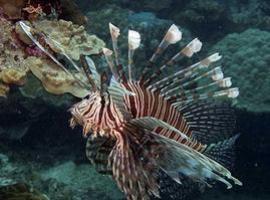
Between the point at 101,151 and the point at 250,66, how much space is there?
18.3 feet

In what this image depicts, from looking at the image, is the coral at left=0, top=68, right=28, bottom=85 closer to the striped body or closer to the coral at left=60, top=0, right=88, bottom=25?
the striped body

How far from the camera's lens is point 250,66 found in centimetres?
774

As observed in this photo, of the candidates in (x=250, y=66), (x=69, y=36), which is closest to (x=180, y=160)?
(x=69, y=36)

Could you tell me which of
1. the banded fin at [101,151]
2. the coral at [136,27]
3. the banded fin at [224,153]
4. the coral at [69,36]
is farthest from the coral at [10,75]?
the coral at [136,27]

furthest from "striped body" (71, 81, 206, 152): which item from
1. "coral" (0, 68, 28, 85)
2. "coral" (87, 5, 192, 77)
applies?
"coral" (87, 5, 192, 77)

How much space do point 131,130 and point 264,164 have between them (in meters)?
5.53

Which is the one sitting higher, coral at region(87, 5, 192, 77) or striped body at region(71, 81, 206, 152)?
coral at region(87, 5, 192, 77)

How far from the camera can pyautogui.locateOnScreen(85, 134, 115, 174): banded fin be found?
2.75 m

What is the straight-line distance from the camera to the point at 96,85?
2.48 meters

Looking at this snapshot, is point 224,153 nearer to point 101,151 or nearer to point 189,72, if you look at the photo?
point 189,72

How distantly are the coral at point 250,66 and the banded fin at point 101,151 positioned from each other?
479 centimetres

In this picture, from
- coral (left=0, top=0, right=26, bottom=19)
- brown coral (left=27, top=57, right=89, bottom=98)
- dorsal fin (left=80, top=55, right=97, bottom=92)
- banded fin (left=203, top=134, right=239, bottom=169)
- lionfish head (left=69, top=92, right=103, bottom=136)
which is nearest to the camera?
dorsal fin (left=80, top=55, right=97, bottom=92)

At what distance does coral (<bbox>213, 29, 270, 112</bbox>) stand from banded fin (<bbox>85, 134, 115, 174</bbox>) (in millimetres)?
4789

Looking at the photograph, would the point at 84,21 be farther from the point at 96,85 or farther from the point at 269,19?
the point at 269,19
